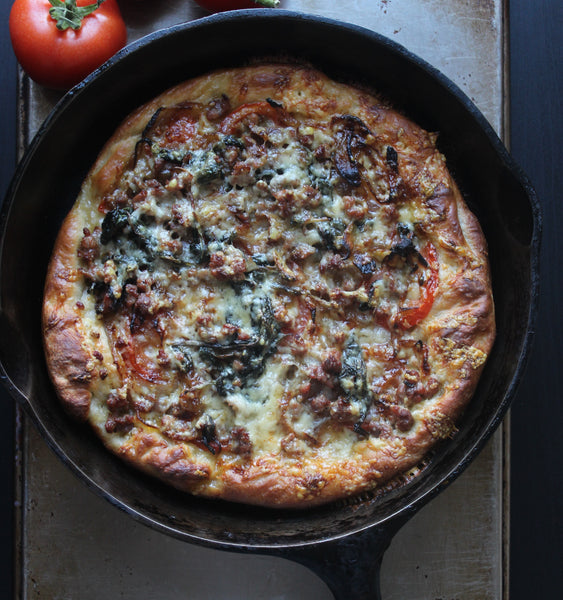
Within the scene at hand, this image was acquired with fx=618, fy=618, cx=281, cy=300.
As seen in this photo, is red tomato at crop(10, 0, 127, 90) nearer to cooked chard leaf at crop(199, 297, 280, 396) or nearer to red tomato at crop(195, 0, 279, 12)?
red tomato at crop(195, 0, 279, 12)

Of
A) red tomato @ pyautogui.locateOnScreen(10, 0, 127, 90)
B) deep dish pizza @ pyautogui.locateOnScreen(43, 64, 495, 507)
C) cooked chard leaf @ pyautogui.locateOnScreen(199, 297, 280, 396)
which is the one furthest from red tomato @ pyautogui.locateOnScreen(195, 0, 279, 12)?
cooked chard leaf @ pyautogui.locateOnScreen(199, 297, 280, 396)

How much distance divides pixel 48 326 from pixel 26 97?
126 centimetres

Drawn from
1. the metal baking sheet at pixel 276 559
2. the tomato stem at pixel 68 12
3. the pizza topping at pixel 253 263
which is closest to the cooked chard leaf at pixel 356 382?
the pizza topping at pixel 253 263

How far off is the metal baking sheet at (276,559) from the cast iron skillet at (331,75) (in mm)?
327

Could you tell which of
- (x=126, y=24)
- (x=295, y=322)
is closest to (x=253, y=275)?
(x=295, y=322)

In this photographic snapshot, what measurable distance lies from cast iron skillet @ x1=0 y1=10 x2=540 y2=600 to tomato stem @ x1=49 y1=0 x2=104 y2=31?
0.34 meters

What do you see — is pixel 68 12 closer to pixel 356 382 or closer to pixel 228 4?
pixel 228 4

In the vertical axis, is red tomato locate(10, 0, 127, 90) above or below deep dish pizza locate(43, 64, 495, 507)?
above

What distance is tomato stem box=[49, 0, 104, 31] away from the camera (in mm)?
2889

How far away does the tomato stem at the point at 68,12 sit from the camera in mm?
2889

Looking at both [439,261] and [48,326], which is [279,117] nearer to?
[439,261]

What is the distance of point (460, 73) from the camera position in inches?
125

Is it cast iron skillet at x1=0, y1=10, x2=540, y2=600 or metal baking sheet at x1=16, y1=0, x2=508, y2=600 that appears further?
metal baking sheet at x1=16, y1=0, x2=508, y2=600

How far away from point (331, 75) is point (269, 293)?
1.17m
